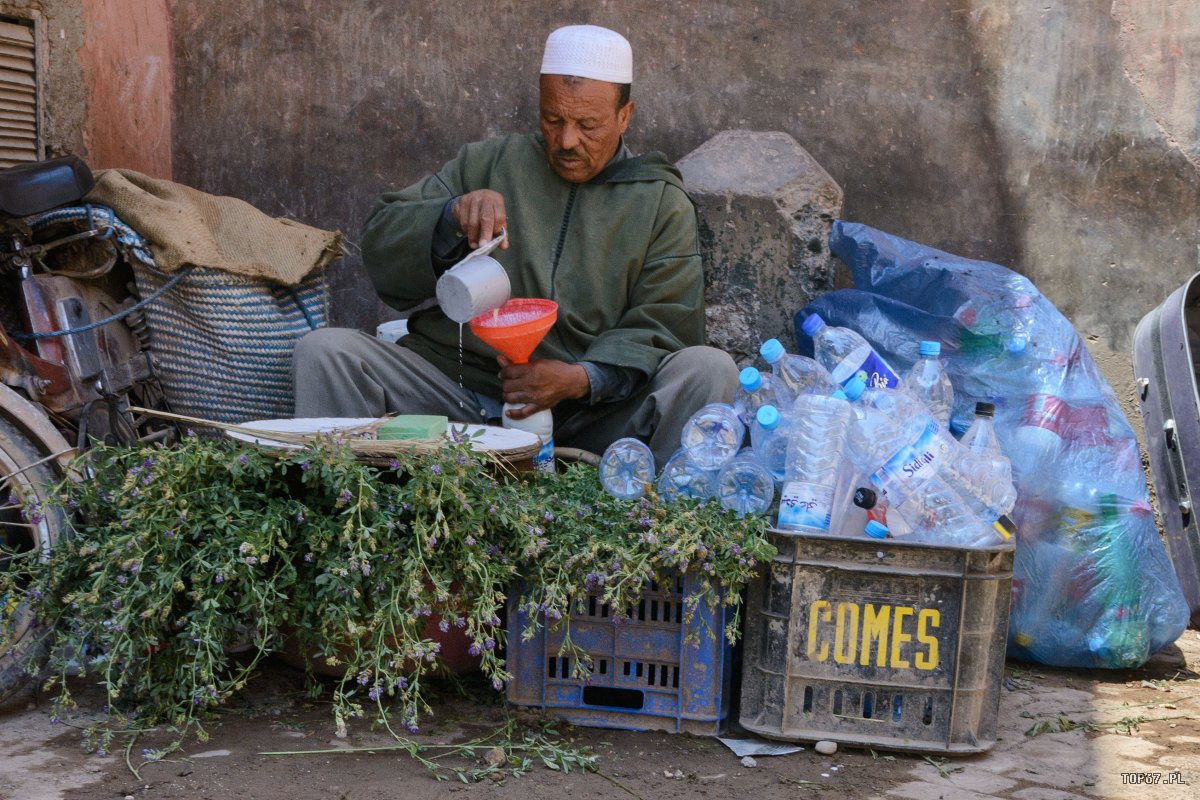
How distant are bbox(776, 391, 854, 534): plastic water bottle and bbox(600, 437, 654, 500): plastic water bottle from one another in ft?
1.26

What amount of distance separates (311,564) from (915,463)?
1315mm

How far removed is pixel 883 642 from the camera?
2.61 meters

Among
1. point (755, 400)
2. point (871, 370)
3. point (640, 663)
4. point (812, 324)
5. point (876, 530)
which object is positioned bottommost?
point (640, 663)

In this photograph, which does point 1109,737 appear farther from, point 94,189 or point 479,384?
point 94,189

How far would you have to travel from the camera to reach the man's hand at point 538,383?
3.23 metres

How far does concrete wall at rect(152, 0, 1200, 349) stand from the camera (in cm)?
407

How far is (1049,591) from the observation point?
10.7ft

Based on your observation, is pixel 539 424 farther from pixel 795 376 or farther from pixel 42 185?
pixel 42 185

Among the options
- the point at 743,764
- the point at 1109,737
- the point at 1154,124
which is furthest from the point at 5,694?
the point at 1154,124

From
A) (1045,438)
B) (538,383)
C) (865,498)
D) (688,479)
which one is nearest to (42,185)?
(538,383)

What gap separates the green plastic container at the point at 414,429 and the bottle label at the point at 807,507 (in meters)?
0.77

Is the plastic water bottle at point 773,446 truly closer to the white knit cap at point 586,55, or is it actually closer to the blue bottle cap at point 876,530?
the blue bottle cap at point 876,530

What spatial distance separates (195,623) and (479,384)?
4.29 feet

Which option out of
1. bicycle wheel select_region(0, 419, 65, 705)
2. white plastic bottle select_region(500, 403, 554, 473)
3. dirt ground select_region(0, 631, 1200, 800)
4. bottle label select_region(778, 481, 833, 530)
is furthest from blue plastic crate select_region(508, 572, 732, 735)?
bicycle wheel select_region(0, 419, 65, 705)
